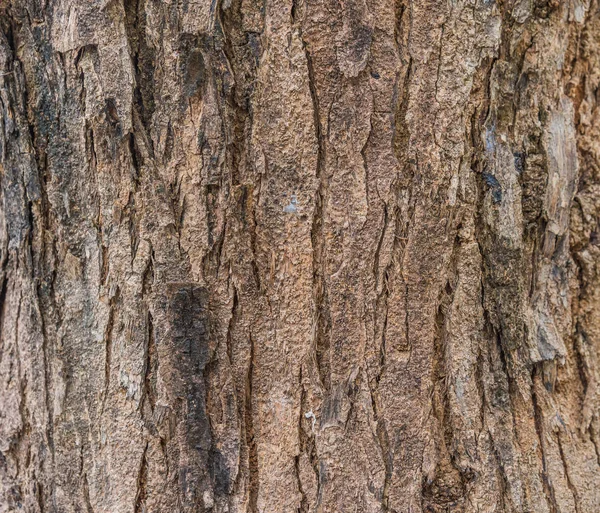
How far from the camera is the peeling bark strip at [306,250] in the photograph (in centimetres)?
95

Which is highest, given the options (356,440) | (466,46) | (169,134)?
(466,46)

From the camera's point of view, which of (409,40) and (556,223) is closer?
(409,40)

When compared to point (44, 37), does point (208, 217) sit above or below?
below

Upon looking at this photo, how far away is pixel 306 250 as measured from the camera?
970 millimetres

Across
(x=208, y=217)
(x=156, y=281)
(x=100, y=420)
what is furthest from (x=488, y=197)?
(x=100, y=420)

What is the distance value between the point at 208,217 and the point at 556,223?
0.70 metres

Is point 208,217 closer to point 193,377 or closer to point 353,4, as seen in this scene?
point 193,377

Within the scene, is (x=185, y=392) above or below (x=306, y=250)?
below

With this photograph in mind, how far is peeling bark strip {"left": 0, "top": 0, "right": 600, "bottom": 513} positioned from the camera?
0.95 meters

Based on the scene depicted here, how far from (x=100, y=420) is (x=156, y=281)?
304mm

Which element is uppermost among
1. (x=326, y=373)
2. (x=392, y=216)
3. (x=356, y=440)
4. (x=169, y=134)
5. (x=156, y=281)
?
(x=169, y=134)

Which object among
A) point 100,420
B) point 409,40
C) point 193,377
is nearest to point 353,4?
point 409,40

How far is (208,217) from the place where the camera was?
3.16 feet

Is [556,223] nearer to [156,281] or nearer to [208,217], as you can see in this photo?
[208,217]
